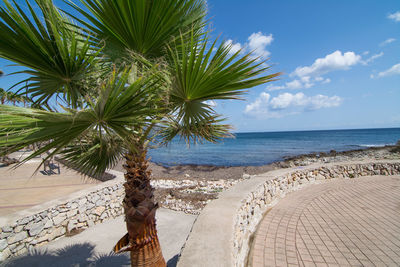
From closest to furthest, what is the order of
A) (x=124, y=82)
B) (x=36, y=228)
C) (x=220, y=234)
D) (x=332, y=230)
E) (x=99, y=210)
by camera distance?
(x=124, y=82) → (x=220, y=234) → (x=332, y=230) → (x=36, y=228) → (x=99, y=210)

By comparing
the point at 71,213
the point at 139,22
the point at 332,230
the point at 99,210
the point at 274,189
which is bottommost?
the point at 99,210

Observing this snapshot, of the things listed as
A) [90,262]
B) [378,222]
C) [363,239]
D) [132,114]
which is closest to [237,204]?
[363,239]

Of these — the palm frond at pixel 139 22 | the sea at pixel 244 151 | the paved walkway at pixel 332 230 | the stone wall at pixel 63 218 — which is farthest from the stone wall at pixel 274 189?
the stone wall at pixel 63 218

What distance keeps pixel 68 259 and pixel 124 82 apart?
5.43m

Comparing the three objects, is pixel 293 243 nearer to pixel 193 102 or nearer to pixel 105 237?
pixel 193 102

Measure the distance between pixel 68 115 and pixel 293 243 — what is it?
3.91m

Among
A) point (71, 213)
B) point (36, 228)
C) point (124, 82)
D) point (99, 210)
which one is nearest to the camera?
point (124, 82)

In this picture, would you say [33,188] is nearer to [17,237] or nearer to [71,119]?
[17,237]

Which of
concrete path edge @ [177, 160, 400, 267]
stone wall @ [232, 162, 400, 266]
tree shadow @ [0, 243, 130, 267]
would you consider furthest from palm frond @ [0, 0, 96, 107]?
tree shadow @ [0, 243, 130, 267]

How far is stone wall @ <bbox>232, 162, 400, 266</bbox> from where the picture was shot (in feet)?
10.4

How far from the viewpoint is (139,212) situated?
7.54ft

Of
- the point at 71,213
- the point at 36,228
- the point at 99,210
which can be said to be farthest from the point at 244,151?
the point at 36,228

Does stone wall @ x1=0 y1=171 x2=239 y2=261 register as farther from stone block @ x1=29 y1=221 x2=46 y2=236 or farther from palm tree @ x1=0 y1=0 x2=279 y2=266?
palm tree @ x1=0 y1=0 x2=279 y2=266

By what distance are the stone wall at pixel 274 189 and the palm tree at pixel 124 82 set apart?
1.32m
